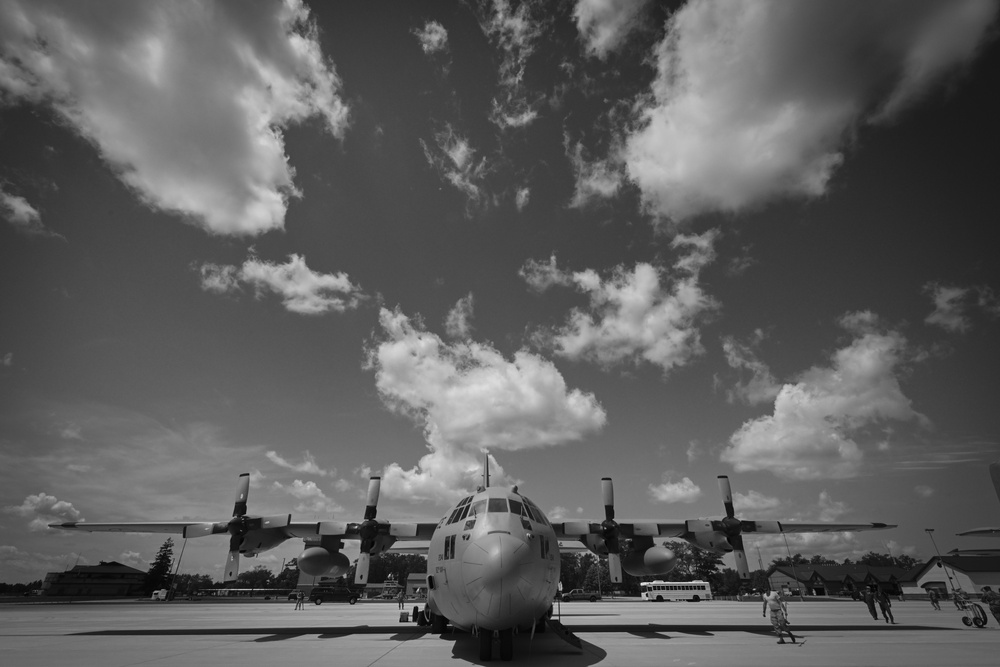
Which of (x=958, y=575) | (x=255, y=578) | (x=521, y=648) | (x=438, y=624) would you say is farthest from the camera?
(x=255, y=578)

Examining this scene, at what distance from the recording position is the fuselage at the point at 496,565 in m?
8.63

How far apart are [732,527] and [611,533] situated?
5710 mm

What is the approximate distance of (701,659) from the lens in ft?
33.6

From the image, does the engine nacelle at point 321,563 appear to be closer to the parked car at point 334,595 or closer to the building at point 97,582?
the parked car at point 334,595

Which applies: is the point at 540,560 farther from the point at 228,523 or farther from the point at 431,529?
the point at 228,523

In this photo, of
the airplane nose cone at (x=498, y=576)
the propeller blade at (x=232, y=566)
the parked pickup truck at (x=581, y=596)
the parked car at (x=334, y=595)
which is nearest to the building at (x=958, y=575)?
the parked pickup truck at (x=581, y=596)

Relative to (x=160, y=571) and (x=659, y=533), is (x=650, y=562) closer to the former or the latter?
(x=659, y=533)

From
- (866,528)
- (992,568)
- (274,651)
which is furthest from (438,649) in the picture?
(992,568)

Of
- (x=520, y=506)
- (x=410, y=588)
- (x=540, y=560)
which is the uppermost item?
(x=520, y=506)

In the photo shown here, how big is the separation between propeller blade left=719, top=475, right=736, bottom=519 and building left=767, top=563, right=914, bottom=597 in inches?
2642

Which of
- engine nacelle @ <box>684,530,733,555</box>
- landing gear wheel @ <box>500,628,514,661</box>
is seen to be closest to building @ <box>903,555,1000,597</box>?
engine nacelle @ <box>684,530,733,555</box>

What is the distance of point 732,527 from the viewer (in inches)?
785

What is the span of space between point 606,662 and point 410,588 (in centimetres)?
7546

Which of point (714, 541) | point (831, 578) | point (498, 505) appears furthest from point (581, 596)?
point (498, 505)
